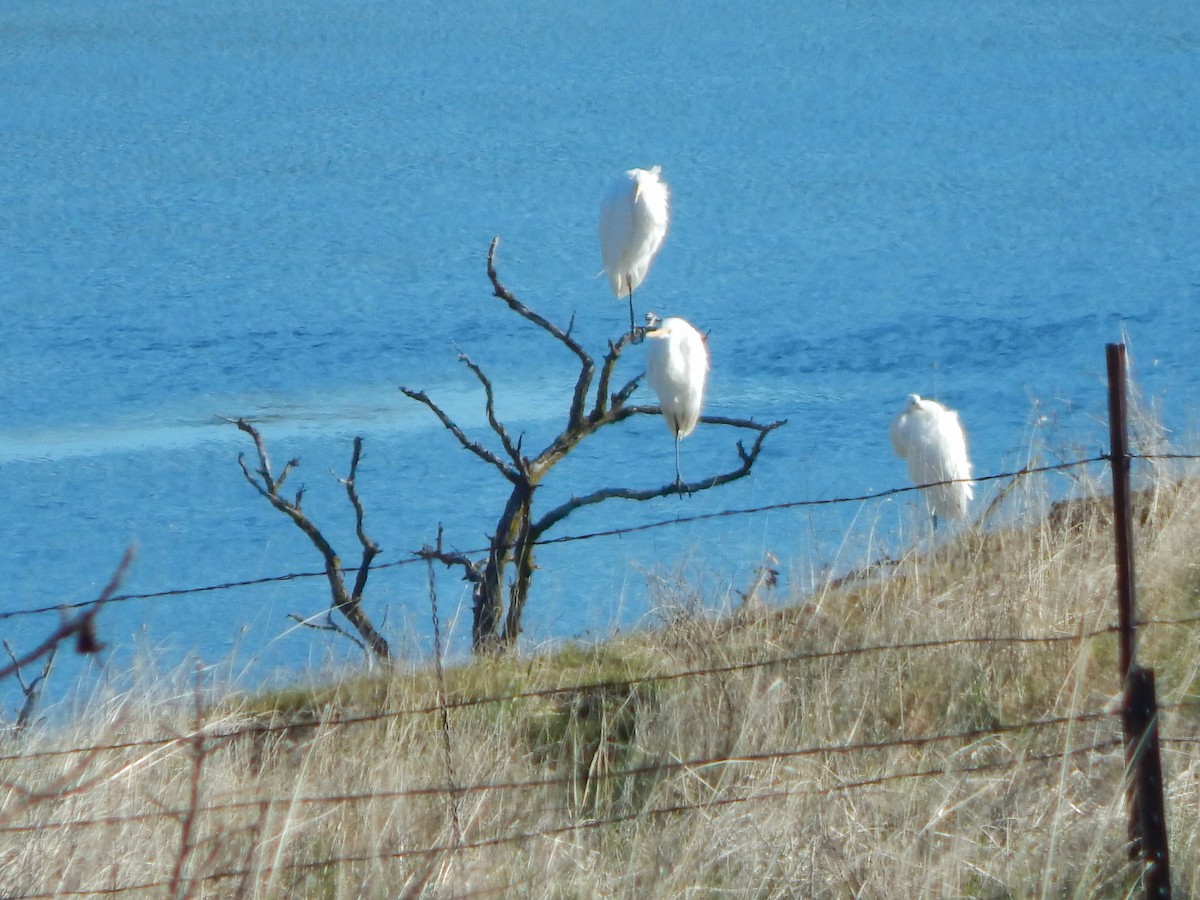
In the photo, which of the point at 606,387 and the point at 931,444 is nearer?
the point at 606,387

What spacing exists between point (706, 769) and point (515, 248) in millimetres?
5639

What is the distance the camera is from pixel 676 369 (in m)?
4.36

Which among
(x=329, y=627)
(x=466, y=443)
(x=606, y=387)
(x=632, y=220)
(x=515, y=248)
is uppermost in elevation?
(x=515, y=248)

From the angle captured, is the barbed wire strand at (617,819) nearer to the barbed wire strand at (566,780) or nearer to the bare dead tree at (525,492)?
the barbed wire strand at (566,780)

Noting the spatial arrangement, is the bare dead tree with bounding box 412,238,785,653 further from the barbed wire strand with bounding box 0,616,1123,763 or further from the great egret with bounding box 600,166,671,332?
the great egret with bounding box 600,166,671,332

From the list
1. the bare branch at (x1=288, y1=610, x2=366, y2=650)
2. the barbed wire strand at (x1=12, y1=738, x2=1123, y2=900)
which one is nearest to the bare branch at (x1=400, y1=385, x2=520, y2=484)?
the bare branch at (x1=288, y1=610, x2=366, y2=650)

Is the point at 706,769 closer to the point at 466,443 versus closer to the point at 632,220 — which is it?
the point at 466,443

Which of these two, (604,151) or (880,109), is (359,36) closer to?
(604,151)

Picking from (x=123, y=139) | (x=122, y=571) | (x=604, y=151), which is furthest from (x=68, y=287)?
(x=122, y=571)

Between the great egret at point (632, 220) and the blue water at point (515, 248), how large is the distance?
1.09m

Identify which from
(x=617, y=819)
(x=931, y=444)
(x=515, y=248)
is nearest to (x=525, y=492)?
(x=931, y=444)

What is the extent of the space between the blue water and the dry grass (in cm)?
216

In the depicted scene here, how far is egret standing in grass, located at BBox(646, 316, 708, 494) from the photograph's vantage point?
4.37 metres

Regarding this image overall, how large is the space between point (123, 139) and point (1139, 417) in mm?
6254
